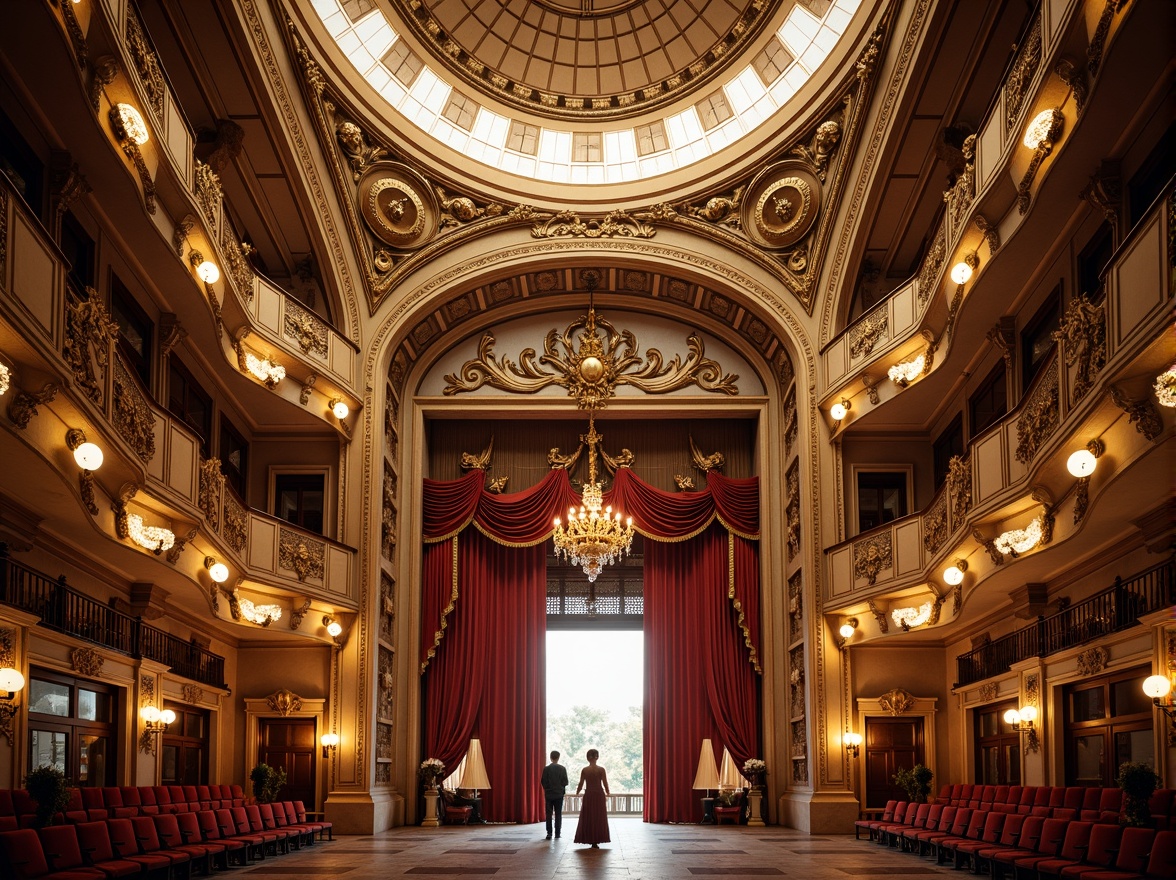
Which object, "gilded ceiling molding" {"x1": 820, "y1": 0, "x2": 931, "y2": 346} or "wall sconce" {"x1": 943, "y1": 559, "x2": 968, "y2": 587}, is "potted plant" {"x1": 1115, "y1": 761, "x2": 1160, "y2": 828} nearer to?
"wall sconce" {"x1": 943, "y1": 559, "x2": 968, "y2": 587}

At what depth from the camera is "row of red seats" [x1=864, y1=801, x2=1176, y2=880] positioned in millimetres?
9500

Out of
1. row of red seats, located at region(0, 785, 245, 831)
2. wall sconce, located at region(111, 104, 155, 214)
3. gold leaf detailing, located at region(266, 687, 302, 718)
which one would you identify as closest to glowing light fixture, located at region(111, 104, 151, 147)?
wall sconce, located at region(111, 104, 155, 214)

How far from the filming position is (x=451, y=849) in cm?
1619

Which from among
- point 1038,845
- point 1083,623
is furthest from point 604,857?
point 1083,623

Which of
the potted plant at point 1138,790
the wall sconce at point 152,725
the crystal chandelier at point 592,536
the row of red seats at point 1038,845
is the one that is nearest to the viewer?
the row of red seats at point 1038,845

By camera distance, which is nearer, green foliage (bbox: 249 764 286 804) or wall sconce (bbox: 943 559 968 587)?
wall sconce (bbox: 943 559 968 587)

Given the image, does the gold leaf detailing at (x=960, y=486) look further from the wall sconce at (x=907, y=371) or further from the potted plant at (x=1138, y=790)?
the potted plant at (x=1138, y=790)

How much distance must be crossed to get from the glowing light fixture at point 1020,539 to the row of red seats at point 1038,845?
120 inches

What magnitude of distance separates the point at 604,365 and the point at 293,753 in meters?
9.37

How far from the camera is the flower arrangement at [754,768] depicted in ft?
71.9

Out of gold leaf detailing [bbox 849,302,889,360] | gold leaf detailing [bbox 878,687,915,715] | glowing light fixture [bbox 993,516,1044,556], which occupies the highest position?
gold leaf detailing [bbox 849,302,889,360]

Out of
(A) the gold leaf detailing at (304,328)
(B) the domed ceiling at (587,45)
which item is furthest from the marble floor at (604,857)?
(B) the domed ceiling at (587,45)

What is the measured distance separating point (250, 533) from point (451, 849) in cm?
560

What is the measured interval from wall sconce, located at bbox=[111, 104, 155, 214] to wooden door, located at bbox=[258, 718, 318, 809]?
1116 centimetres
